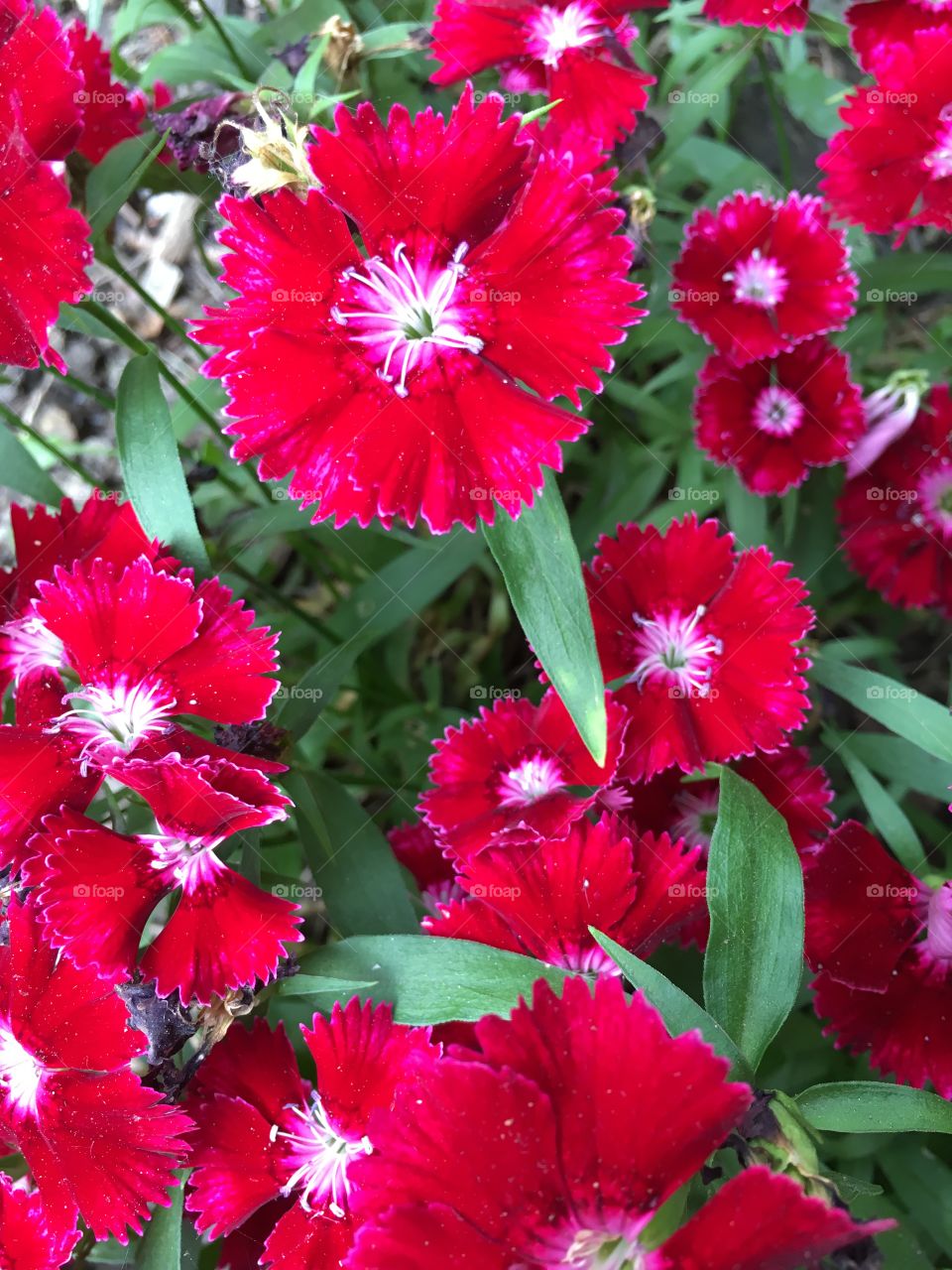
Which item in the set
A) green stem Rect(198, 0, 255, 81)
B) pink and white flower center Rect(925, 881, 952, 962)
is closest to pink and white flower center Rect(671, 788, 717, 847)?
pink and white flower center Rect(925, 881, 952, 962)

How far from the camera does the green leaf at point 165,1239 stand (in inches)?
57.8

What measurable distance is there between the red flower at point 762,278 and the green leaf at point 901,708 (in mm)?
641

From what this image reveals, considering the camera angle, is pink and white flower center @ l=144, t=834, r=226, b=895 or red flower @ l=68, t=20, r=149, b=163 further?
red flower @ l=68, t=20, r=149, b=163

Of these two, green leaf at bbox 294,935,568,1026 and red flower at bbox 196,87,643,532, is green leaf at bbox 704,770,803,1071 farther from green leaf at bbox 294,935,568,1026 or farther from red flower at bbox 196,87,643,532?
red flower at bbox 196,87,643,532

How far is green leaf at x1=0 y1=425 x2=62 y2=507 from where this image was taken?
1.96 meters

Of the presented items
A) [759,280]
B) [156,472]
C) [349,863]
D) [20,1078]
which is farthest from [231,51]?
[20,1078]

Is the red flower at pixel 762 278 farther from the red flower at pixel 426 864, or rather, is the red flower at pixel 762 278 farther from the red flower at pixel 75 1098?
the red flower at pixel 75 1098

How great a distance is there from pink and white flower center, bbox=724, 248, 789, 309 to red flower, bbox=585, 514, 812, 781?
60 centimetres

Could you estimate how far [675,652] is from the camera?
176cm

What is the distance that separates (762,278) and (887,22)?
489mm

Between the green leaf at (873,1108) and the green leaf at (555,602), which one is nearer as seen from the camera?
the green leaf at (873,1108)

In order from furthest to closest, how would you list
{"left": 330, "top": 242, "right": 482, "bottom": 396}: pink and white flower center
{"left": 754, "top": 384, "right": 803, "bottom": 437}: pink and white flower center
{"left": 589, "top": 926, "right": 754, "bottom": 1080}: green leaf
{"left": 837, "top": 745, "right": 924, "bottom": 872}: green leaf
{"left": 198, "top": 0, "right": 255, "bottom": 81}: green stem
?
{"left": 754, "top": 384, "right": 803, "bottom": 437}: pink and white flower center, {"left": 198, "top": 0, "right": 255, "bottom": 81}: green stem, {"left": 837, "top": 745, "right": 924, "bottom": 872}: green leaf, {"left": 330, "top": 242, "right": 482, "bottom": 396}: pink and white flower center, {"left": 589, "top": 926, "right": 754, "bottom": 1080}: green leaf

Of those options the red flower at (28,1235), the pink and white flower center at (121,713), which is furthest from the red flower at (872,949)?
the red flower at (28,1235)

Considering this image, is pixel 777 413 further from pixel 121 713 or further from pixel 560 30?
pixel 121 713
